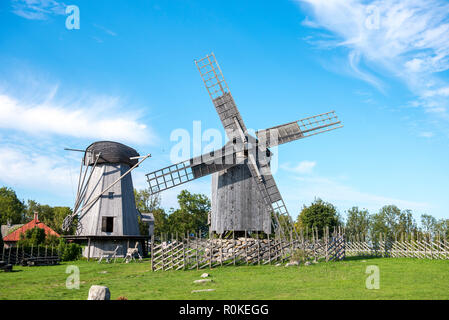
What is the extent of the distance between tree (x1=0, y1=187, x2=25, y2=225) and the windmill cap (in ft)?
113

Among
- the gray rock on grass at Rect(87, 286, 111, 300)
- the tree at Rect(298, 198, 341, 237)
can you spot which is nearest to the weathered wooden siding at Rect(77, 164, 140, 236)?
the tree at Rect(298, 198, 341, 237)

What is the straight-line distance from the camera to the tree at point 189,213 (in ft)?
168

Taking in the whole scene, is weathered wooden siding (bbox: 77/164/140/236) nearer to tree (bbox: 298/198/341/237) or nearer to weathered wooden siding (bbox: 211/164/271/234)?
weathered wooden siding (bbox: 211/164/271/234)

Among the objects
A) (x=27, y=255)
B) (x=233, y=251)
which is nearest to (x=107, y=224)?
(x=27, y=255)

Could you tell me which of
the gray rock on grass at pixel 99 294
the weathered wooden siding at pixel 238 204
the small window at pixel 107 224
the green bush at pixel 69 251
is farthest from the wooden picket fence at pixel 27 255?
the gray rock on grass at pixel 99 294

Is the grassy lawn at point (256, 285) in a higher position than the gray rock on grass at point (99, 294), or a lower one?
lower

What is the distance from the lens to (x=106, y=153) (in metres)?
30.6

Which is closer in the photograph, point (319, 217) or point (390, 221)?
point (319, 217)

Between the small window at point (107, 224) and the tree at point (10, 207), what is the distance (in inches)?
1378

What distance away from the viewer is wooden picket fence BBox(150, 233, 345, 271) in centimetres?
1984

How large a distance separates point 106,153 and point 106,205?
12.6ft

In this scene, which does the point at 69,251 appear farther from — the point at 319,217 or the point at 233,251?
the point at 319,217

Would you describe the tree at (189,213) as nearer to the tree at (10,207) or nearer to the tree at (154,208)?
the tree at (154,208)
